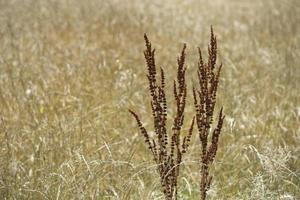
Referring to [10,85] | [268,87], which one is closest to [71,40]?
[10,85]

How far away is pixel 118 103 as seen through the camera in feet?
13.1

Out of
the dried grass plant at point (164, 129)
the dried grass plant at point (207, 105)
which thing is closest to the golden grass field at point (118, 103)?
the dried grass plant at point (164, 129)

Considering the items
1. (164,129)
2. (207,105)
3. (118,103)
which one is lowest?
(118,103)

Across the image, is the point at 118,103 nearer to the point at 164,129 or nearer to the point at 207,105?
the point at 164,129

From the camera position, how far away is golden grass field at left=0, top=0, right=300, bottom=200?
121 inches

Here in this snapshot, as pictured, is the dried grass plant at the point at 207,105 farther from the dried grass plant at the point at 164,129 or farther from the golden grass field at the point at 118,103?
the golden grass field at the point at 118,103

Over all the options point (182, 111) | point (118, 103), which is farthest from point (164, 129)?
point (118, 103)

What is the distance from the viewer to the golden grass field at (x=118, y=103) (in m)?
3.07

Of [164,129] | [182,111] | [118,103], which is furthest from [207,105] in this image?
[118,103]

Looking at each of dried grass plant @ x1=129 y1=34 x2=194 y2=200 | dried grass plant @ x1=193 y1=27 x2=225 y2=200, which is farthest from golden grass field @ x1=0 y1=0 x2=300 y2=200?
dried grass plant @ x1=193 y1=27 x2=225 y2=200

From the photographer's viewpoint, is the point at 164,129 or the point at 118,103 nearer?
the point at 164,129

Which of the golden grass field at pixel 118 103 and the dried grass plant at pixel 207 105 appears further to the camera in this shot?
the golden grass field at pixel 118 103

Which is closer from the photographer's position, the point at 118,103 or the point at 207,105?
the point at 207,105

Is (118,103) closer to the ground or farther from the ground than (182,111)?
closer to the ground
